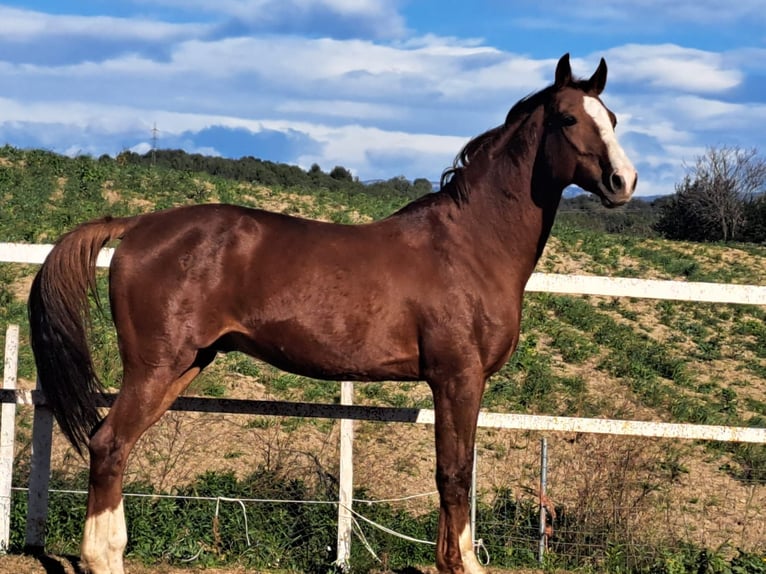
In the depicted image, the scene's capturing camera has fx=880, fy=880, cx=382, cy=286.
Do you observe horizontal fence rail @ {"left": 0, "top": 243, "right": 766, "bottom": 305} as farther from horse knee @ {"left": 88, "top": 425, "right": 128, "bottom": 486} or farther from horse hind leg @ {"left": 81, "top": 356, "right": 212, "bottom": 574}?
horse knee @ {"left": 88, "top": 425, "right": 128, "bottom": 486}

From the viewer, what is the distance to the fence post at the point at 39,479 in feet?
17.2

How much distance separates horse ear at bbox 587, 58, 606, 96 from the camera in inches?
186

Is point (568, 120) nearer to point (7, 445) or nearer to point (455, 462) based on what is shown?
point (455, 462)

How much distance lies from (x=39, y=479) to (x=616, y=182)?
3.73m

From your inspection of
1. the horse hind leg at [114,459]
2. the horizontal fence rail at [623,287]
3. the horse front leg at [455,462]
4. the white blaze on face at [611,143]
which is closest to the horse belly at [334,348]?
the horse front leg at [455,462]

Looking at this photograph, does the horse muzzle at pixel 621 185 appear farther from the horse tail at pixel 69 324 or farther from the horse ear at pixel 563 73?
the horse tail at pixel 69 324

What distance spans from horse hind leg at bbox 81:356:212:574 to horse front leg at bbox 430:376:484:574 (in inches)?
55.5

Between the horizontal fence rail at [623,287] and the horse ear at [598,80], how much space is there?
1.09 metres

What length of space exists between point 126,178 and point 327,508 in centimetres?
1886

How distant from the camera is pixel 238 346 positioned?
→ 4719 millimetres

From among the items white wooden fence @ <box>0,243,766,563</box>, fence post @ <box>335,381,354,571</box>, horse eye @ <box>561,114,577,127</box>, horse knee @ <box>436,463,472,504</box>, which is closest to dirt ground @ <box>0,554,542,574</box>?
white wooden fence @ <box>0,243,766,563</box>

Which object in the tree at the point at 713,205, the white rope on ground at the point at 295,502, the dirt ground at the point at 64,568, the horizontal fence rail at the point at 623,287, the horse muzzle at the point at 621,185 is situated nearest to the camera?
the horse muzzle at the point at 621,185

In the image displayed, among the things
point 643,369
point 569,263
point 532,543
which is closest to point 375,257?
point 532,543

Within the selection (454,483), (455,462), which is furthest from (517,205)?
(454,483)
